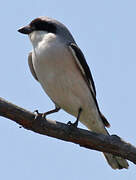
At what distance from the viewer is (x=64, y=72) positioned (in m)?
8.34

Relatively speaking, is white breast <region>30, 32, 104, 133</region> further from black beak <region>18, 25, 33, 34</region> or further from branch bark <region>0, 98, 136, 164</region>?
branch bark <region>0, 98, 136, 164</region>

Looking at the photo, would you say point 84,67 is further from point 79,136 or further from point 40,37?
point 79,136

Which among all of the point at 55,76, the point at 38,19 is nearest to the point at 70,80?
the point at 55,76

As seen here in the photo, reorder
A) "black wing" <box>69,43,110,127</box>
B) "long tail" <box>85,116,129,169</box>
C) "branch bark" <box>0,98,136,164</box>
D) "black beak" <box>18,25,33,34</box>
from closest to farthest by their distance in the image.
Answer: "branch bark" <box>0,98,136,164</box>, "black wing" <box>69,43,110,127</box>, "long tail" <box>85,116,129,169</box>, "black beak" <box>18,25,33,34</box>

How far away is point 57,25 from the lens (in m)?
9.02

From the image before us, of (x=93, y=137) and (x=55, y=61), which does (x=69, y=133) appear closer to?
(x=93, y=137)

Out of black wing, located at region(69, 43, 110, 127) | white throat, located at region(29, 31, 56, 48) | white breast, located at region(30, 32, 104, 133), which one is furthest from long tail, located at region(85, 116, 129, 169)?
white throat, located at region(29, 31, 56, 48)

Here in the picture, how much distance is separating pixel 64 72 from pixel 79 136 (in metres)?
1.39

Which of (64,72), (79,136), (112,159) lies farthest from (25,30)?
(112,159)

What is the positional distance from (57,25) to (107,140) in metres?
2.76

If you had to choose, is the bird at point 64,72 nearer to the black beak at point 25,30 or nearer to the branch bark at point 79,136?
the black beak at point 25,30

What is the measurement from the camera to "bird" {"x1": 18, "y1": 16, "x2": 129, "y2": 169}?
8.33 metres

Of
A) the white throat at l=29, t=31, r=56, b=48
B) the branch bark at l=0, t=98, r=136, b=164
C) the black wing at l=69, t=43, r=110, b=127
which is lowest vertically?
the branch bark at l=0, t=98, r=136, b=164

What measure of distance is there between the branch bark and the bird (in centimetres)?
50
